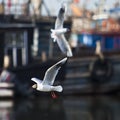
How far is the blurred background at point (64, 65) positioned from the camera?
2746cm

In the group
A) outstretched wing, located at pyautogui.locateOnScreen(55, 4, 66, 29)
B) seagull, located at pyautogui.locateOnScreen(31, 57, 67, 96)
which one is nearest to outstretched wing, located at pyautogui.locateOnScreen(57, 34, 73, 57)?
outstretched wing, located at pyautogui.locateOnScreen(55, 4, 66, 29)

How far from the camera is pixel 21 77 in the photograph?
29984mm

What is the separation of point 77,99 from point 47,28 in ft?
18.9

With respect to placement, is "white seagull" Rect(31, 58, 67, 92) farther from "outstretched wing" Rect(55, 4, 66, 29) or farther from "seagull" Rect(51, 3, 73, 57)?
"outstretched wing" Rect(55, 4, 66, 29)

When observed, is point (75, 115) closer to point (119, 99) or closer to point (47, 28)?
point (119, 99)

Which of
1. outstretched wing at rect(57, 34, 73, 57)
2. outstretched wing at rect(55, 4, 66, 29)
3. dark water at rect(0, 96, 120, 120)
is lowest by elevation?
dark water at rect(0, 96, 120, 120)

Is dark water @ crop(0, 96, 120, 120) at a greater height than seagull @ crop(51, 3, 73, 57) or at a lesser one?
lesser

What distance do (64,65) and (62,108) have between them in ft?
11.3

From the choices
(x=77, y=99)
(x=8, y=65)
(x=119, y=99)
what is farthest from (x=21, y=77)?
(x=119, y=99)

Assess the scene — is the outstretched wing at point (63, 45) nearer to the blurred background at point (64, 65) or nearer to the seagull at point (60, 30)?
the seagull at point (60, 30)

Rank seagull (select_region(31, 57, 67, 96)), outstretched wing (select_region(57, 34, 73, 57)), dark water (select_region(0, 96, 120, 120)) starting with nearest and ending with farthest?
seagull (select_region(31, 57, 67, 96)) < outstretched wing (select_region(57, 34, 73, 57)) < dark water (select_region(0, 96, 120, 120))

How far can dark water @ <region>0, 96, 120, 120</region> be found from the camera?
25672 millimetres

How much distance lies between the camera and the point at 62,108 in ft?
90.3

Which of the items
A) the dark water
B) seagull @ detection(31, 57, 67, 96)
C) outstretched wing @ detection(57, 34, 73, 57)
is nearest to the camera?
seagull @ detection(31, 57, 67, 96)
